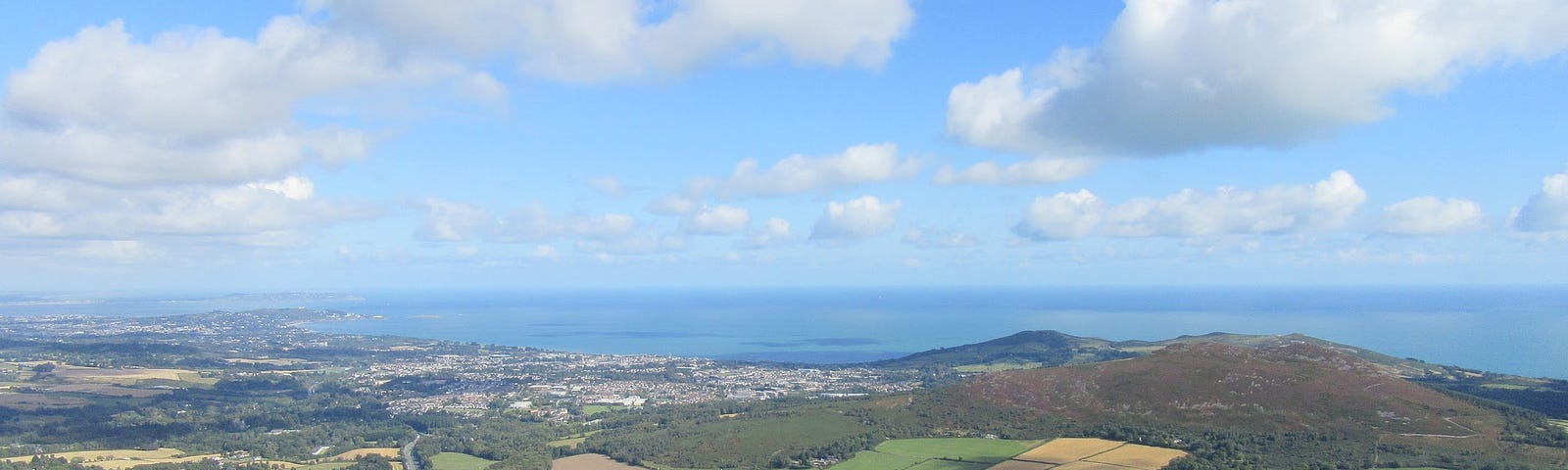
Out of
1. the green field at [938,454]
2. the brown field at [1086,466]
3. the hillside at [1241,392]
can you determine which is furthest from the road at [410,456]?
the brown field at [1086,466]

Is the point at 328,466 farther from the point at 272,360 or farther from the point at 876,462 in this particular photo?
the point at 272,360

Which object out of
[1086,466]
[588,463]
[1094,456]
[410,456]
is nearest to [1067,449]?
[1094,456]

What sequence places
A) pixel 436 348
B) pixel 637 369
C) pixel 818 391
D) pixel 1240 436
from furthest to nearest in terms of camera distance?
pixel 436 348 < pixel 637 369 < pixel 818 391 < pixel 1240 436

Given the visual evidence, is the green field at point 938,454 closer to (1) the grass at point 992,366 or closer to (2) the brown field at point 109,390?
(1) the grass at point 992,366

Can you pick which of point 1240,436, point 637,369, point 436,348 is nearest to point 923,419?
point 1240,436

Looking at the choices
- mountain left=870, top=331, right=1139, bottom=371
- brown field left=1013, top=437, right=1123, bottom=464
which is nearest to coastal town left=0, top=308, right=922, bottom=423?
mountain left=870, top=331, right=1139, bottom=371

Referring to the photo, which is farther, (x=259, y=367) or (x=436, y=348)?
(x=436, y=348)

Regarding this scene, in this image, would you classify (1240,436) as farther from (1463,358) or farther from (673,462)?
(1463,358)
